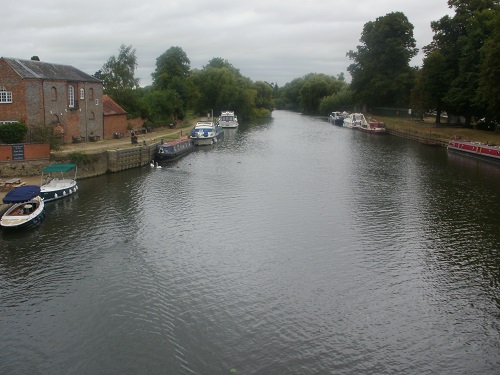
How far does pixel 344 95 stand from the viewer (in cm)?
14088

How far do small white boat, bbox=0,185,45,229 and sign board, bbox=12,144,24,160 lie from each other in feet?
36.1

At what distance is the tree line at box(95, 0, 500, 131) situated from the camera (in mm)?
67188

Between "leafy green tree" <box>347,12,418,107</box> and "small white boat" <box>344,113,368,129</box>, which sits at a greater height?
"leafy green tree" <box>347,12,418,107</box>

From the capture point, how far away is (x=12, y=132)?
42906 mm

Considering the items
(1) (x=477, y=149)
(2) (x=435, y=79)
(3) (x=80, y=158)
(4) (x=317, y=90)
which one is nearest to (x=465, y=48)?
(2) (x=435, y=79)

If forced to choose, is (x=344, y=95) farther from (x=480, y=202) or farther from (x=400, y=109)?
(x=480, y=202)

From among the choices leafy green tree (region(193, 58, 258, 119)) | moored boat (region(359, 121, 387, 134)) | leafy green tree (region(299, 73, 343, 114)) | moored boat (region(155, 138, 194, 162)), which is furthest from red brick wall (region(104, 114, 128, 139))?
leafy green tree (region(299, 73, 343, 114))

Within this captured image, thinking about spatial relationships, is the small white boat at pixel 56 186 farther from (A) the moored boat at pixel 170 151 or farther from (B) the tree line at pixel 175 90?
(B) the tree line at pixel 175 90

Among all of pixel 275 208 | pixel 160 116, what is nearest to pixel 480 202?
pixel 275 208

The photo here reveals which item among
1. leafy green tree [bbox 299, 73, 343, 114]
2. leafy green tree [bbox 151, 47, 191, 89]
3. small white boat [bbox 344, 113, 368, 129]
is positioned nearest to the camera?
small white boat [bbox 344, 113, 368, 129]

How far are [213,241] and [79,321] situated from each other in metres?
10.2

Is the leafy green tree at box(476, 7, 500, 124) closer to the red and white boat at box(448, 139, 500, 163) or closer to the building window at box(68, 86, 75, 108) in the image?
the red and white boat at box(448, 139, 500, 163)

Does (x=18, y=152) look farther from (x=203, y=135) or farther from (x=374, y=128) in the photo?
(x=374, y=128)

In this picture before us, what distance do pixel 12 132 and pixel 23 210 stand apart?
15.0 metres
